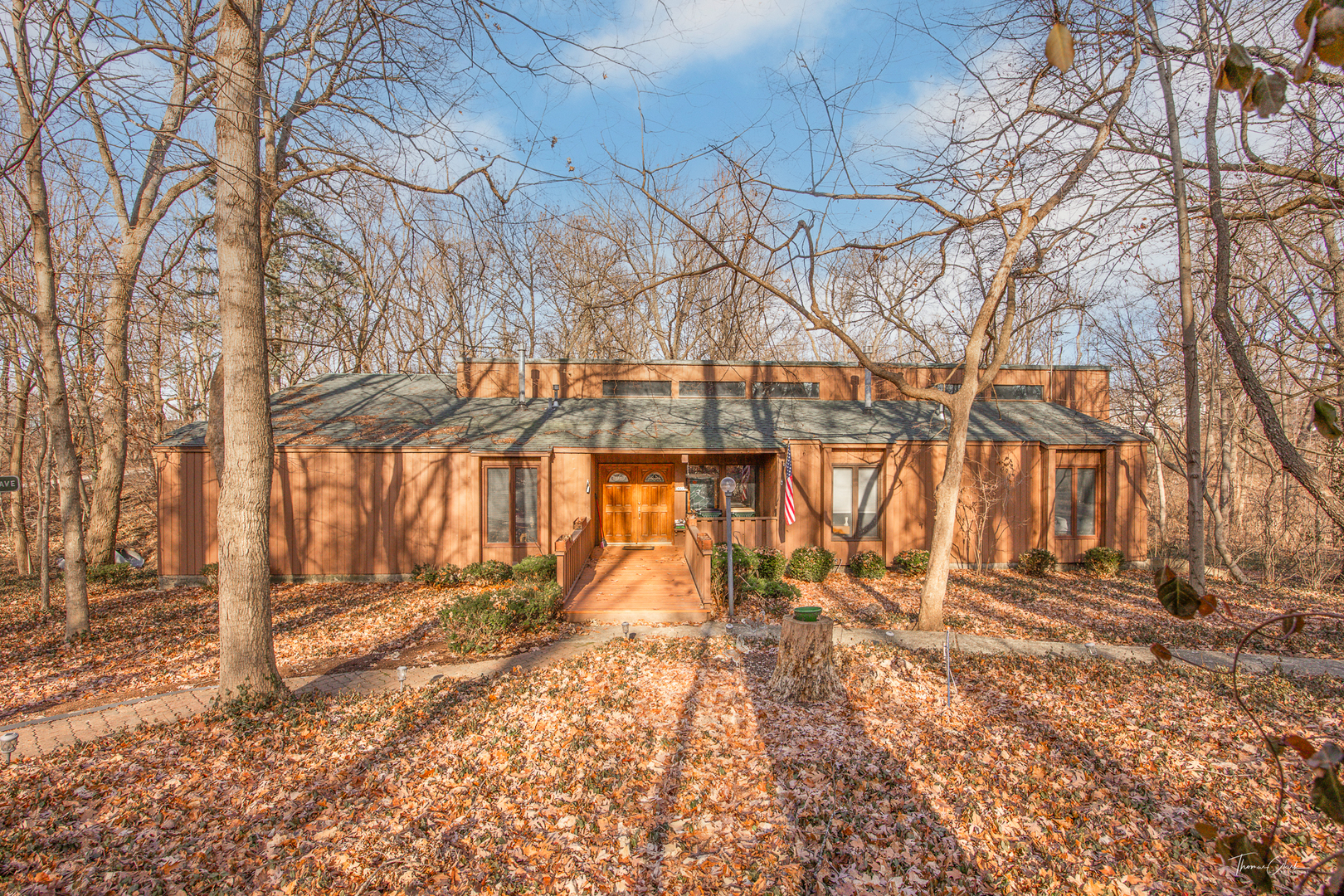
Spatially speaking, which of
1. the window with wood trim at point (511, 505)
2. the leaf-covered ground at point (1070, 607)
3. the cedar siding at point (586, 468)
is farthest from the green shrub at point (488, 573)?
the leaf-covered ground at point (1070, 607)

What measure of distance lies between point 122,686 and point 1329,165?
13.6 m

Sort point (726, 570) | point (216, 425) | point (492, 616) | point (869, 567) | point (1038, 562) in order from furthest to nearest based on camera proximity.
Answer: point (1038, 562), point (869, 567), point (216, 425), point (726, 570), point (492, 616)

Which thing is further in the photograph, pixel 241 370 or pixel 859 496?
pixel 859 496

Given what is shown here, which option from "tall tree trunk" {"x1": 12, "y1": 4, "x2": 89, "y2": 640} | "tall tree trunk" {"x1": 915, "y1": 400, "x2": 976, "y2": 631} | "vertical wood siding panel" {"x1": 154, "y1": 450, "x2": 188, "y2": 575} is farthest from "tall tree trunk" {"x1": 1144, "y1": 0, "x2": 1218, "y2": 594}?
"vertical wood siding panel" {"x1": 154, "y1": 450, "x2": 188, "y2": 575}

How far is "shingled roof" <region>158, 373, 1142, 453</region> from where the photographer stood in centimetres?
1364

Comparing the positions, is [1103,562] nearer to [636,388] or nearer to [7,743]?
[636,388]

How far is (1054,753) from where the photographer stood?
5566 millimetres

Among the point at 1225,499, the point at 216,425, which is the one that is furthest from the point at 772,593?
the point at 1225,499

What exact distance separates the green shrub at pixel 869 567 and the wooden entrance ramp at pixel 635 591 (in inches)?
149

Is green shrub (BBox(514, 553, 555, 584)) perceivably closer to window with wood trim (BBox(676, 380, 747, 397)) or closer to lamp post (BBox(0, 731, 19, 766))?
window with wood trim (BBox(676, 380, 747, 397))

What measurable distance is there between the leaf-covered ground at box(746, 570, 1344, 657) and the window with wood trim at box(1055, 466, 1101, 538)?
1.17 metres

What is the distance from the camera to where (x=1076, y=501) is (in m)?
14.8

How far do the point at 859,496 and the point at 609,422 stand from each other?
6040 millimetres

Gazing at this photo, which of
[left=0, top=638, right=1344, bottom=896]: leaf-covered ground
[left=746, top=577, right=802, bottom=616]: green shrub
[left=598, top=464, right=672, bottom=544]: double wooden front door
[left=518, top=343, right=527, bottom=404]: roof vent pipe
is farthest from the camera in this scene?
[left=518, top=343, right=527, bottom=404]: roof vent pipe
